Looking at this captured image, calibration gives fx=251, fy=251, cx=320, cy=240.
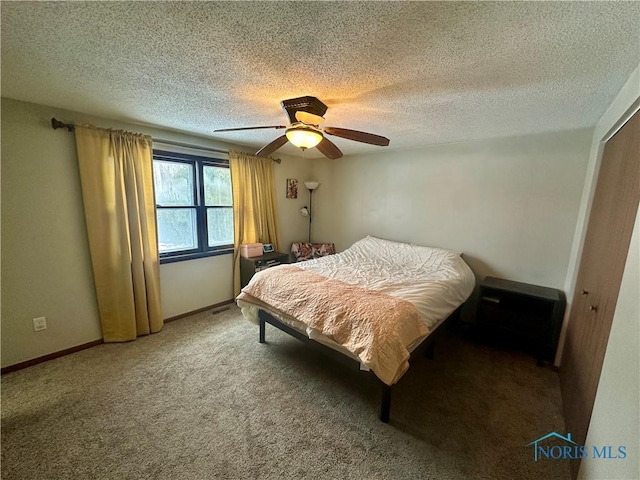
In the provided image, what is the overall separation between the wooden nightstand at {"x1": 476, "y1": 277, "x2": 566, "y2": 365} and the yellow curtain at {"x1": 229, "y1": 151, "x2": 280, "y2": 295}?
116 inches

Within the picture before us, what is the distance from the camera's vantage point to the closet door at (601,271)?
52.5 inches

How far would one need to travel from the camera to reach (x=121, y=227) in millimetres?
2557

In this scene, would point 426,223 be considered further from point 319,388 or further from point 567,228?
point 319,388

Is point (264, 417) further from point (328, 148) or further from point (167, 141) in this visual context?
point (167, 141)

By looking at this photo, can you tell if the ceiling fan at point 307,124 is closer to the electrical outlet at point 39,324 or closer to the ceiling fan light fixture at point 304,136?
the ceiling fan light fixture at point 304,136

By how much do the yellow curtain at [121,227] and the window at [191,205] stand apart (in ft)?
0.80

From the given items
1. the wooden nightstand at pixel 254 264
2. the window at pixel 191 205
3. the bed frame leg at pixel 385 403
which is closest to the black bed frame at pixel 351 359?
the bed frame leg at pixel 385 403

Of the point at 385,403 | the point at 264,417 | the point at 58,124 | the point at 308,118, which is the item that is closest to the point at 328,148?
the point at 308,118

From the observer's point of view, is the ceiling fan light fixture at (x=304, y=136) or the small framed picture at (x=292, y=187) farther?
the small framed picture at (x=292, y=187)

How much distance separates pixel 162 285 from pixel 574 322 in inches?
163

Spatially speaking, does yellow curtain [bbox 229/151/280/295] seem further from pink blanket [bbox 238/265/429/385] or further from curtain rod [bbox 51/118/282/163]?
pink blanket [bbox 238/265/429/385]

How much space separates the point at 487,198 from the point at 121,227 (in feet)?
13.2

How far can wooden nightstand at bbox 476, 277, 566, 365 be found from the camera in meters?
2.39

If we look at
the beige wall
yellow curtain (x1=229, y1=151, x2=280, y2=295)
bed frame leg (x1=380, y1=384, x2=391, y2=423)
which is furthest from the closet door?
the beige wall
